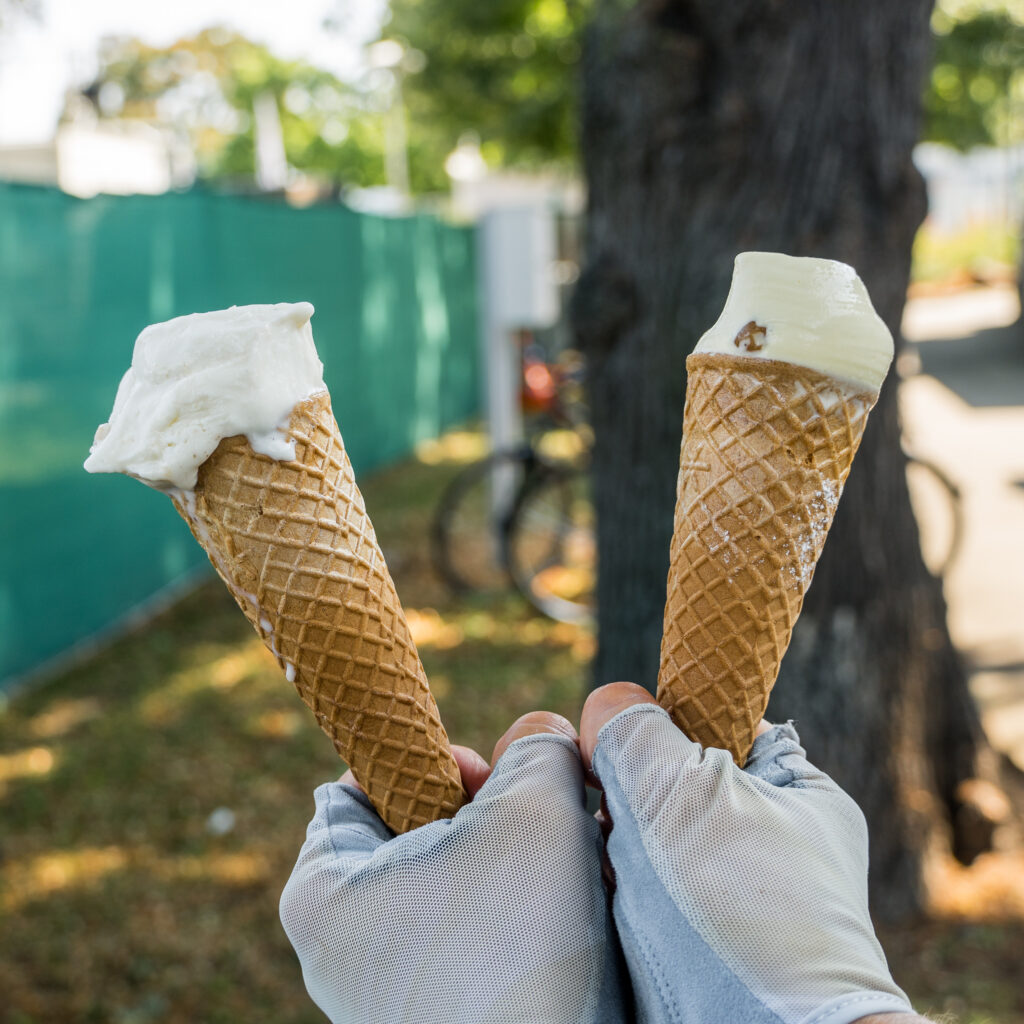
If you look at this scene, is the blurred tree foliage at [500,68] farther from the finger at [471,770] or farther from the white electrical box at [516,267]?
the finger at [471,770]

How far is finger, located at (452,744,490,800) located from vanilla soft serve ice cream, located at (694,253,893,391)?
741 millimetres

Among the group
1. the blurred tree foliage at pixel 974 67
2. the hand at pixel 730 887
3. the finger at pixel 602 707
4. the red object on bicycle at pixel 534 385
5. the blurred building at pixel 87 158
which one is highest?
the blurred tree foliage at pixel 974 67

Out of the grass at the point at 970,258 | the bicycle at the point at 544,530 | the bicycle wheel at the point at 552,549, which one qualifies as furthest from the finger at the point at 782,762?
the grass at the point at 970,258

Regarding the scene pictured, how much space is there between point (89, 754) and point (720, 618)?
185 inches

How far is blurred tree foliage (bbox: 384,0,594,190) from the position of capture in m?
17.3

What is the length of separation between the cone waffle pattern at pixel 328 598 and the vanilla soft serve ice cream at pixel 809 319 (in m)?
0.58

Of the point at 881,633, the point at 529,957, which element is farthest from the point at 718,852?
the point at 881,633

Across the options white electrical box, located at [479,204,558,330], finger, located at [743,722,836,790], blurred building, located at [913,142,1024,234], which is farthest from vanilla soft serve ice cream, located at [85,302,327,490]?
blurred building, located at [913,142,1024,234]

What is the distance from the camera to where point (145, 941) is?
396 centimetres

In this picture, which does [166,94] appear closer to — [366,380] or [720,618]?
[366,380]

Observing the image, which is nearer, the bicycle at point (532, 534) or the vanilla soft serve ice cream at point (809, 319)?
the vanilla soft serve ice cream at point (809, 319)

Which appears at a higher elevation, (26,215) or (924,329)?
(26,215)

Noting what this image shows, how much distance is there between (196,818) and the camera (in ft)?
15.6

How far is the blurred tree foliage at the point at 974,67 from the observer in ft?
53.2
